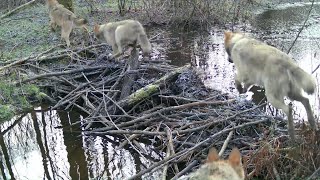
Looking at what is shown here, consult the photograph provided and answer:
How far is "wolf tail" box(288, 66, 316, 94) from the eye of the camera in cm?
618

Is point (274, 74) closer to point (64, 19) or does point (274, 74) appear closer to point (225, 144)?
point (225, 144)

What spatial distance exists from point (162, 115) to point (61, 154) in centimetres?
209

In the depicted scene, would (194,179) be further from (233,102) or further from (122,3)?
(122,3)

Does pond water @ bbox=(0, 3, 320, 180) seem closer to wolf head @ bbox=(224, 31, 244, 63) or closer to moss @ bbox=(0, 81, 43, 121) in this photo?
moss @ bbox=(0, 81, 43, 121)

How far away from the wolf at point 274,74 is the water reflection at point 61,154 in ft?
7.58

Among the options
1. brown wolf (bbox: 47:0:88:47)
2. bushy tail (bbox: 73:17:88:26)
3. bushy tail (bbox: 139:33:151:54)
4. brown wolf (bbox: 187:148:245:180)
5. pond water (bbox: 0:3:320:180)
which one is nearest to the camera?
brown wolf (bbox: 187:148:245:180)

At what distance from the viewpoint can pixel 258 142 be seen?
23.6 feet

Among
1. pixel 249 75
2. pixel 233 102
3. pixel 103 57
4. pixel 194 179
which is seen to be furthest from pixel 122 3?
pixel 194 179

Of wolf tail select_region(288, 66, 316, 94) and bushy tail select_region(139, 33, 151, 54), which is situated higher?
wolf tail select_region(288, 66, 316, 94)

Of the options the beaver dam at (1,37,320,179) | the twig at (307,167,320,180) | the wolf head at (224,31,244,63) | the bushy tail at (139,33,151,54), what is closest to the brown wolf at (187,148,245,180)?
the twig at (307,167,320,180)

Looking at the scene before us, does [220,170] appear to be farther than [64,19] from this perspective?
No

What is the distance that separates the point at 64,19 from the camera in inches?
559

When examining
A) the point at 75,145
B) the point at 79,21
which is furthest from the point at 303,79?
the point at 79,21

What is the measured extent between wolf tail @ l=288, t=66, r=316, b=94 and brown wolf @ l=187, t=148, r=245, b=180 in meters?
2.16
